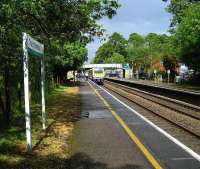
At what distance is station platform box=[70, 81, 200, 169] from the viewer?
11.4 m

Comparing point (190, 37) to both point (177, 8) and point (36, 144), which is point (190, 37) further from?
point (36, 144)

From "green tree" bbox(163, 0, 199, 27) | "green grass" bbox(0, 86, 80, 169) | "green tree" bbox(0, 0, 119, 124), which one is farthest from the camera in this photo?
"green tree" bbox(163, 0, 199, 27)

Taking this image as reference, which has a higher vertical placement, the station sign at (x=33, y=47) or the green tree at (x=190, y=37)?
the green tree at (x=190, y=37)

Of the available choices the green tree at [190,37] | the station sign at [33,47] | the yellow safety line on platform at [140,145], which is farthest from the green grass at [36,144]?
the green tree at [190,37]

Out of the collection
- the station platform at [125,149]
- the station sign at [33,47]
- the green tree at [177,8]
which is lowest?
the station platform at [125,149]

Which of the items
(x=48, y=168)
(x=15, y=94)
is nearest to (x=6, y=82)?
(x=48, y=168)

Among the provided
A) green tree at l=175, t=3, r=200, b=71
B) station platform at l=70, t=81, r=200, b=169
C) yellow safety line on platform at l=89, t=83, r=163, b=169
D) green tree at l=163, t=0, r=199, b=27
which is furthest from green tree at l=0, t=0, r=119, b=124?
green tree at l=163, t=0, r=199, b=27

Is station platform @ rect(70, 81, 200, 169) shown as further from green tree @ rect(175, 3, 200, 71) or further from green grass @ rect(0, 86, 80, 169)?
green tree @ rect(175, 3, 200, 71)

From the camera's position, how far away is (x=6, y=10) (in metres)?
13.2

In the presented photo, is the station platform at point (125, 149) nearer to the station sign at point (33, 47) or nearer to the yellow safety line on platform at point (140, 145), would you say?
the yellow safety line on platform at point (140, 145)

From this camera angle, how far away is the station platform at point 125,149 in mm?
11438

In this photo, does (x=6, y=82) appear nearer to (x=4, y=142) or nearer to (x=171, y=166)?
(x=4, y=142)

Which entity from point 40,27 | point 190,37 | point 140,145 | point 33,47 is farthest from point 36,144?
point 190,37

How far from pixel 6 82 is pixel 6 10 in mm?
4222
